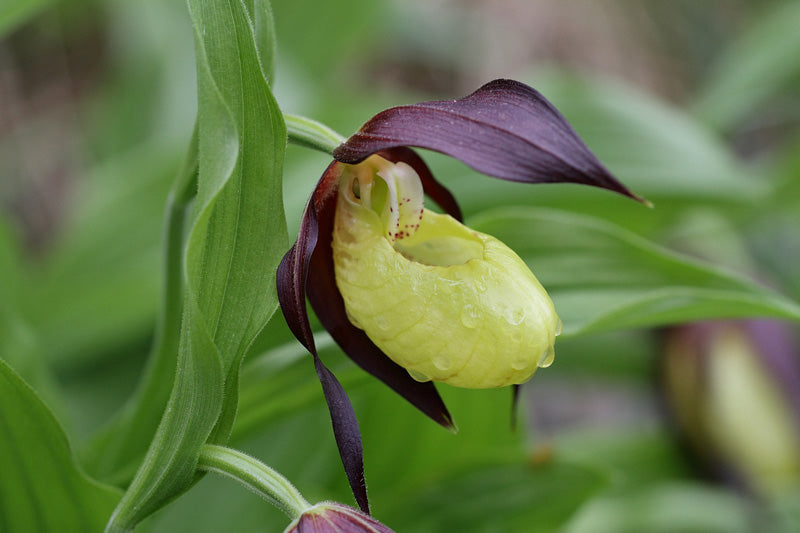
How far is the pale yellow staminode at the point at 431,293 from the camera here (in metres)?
0.52

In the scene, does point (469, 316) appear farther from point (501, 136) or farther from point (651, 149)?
point (651, 149)

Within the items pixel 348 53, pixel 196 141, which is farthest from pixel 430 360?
pixel 348 53

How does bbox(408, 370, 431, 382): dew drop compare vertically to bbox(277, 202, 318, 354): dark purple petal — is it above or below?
below

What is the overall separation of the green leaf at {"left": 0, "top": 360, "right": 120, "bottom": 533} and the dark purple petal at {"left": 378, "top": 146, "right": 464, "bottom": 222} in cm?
31

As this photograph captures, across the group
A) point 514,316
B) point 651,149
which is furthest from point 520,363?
point 651,149

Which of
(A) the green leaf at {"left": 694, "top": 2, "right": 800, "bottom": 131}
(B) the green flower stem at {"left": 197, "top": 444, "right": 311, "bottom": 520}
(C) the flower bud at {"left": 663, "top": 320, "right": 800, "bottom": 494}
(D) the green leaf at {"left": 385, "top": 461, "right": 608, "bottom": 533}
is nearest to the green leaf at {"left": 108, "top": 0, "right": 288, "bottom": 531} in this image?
(B) the green flower stem at {"left": 197, "top": 444, "right": 311, "bottom": 520}

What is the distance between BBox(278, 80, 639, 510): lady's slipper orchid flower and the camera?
19.7 inches

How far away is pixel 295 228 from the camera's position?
107 cm

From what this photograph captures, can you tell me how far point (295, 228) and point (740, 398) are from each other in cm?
94

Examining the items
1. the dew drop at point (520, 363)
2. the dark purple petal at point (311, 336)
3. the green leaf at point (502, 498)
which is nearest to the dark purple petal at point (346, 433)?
the dark purple petal at point (311, 336)

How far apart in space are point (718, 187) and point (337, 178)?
0.85m

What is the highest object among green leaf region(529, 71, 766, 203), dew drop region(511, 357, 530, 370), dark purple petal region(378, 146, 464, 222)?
green leaf region(529, 71, 766, 203)

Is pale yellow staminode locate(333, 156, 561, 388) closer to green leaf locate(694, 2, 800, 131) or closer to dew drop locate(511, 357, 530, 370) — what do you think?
dew drop locate(511, 357, 530, 370)

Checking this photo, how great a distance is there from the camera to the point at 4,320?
987mm
